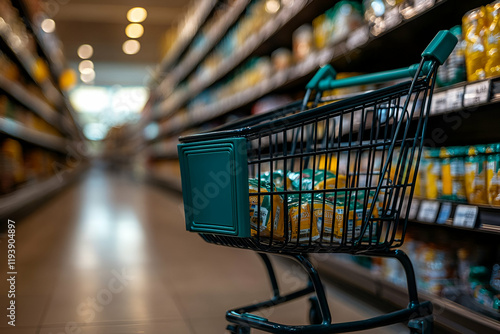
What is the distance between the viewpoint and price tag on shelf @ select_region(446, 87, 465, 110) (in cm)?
145

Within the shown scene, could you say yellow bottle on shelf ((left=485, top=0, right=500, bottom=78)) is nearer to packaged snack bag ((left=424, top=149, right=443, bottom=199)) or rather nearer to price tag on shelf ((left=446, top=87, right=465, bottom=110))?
price tag on shelf ((left=446, top=87, right=465, bottom=110))

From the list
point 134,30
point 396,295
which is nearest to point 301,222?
point 396,295

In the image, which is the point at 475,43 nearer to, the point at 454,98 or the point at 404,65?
the point at 454,98

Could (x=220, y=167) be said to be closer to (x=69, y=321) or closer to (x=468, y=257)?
(x=69, y=321)

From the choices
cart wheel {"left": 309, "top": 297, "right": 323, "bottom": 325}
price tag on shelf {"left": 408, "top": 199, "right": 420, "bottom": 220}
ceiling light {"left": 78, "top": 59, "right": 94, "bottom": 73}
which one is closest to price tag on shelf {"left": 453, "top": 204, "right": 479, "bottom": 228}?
price tag on shelf {"left": 408, "top": 199, "right": 420, "bottom": 220}

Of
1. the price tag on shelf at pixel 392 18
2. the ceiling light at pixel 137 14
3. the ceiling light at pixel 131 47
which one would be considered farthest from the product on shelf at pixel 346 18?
the ceiling light at pixel 131 47

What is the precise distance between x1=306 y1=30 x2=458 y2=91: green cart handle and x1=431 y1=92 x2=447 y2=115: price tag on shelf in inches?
6.2

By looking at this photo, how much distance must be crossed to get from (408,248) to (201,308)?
1.15 meters

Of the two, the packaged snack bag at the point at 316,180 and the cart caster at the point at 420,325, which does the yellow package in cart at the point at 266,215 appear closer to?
the packaged snack bag at the point at 316,180

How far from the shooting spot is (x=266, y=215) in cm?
121

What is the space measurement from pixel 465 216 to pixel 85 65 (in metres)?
20.3

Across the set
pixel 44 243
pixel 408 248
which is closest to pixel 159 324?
pixel 408 248

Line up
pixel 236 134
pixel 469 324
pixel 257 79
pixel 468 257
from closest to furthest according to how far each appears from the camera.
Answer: pixel 236 134, pixel 469 324, pixel 468 257, pixel 257 79

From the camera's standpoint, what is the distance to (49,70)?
7.66m
